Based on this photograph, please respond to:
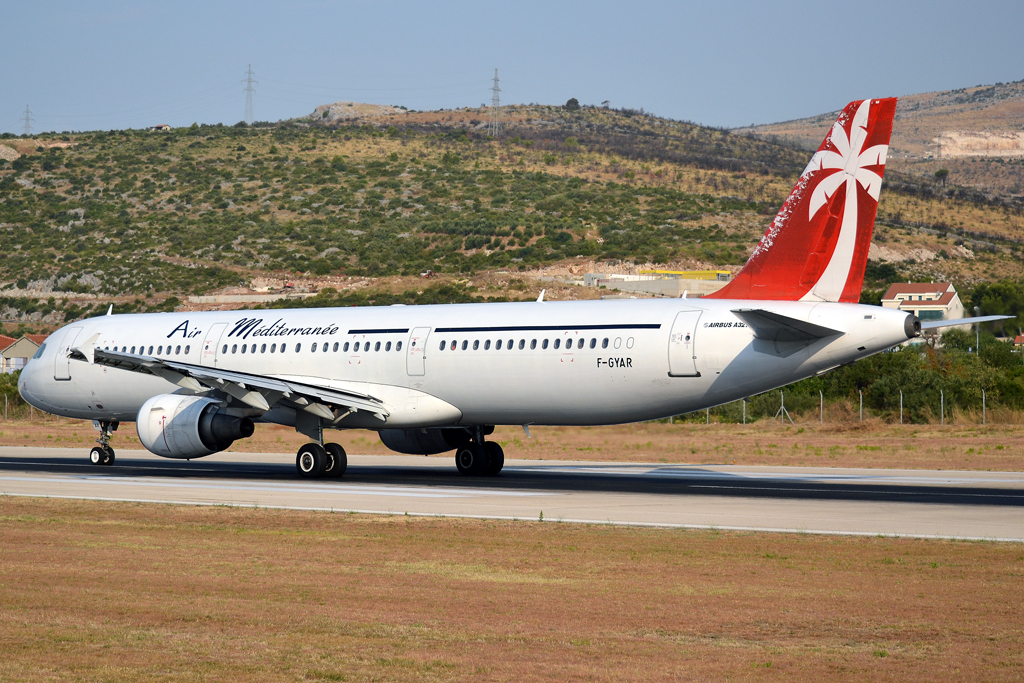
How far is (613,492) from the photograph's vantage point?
2378 centimetres

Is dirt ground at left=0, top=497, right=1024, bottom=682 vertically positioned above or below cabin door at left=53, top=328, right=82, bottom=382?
below

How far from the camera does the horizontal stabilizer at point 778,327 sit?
74.3 ft

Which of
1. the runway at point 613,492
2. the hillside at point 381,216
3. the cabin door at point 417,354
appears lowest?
the runway at point 613,492

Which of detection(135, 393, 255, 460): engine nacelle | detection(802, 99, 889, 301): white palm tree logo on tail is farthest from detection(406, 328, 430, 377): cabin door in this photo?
detection(802, 99, 889, 301): white palm tree logo on tail

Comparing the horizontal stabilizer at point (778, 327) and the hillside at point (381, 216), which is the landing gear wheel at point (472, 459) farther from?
the hillside at point (381, 216)

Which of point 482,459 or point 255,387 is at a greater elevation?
point 255,387

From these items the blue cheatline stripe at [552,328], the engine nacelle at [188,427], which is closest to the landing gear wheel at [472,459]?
the blue cheatline stripe at [552,328]

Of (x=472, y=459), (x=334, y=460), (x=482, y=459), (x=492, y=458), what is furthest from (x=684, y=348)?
(x=334, y=460)

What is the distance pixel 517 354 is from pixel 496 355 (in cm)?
54

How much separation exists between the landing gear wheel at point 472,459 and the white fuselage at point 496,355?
1.43 meters

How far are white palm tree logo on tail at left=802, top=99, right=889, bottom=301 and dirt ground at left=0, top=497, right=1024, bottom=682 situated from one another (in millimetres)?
Answer: 9025

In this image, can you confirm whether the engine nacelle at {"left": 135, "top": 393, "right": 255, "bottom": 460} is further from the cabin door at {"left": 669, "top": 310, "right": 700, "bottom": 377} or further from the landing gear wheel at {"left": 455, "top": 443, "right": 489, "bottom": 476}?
→ the cabin door at {"left": 669, "top": 310, "right": 700, "bottom": 377}

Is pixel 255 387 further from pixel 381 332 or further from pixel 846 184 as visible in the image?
pixel 846 184

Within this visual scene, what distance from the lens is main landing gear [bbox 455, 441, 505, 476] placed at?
95.9 ft
